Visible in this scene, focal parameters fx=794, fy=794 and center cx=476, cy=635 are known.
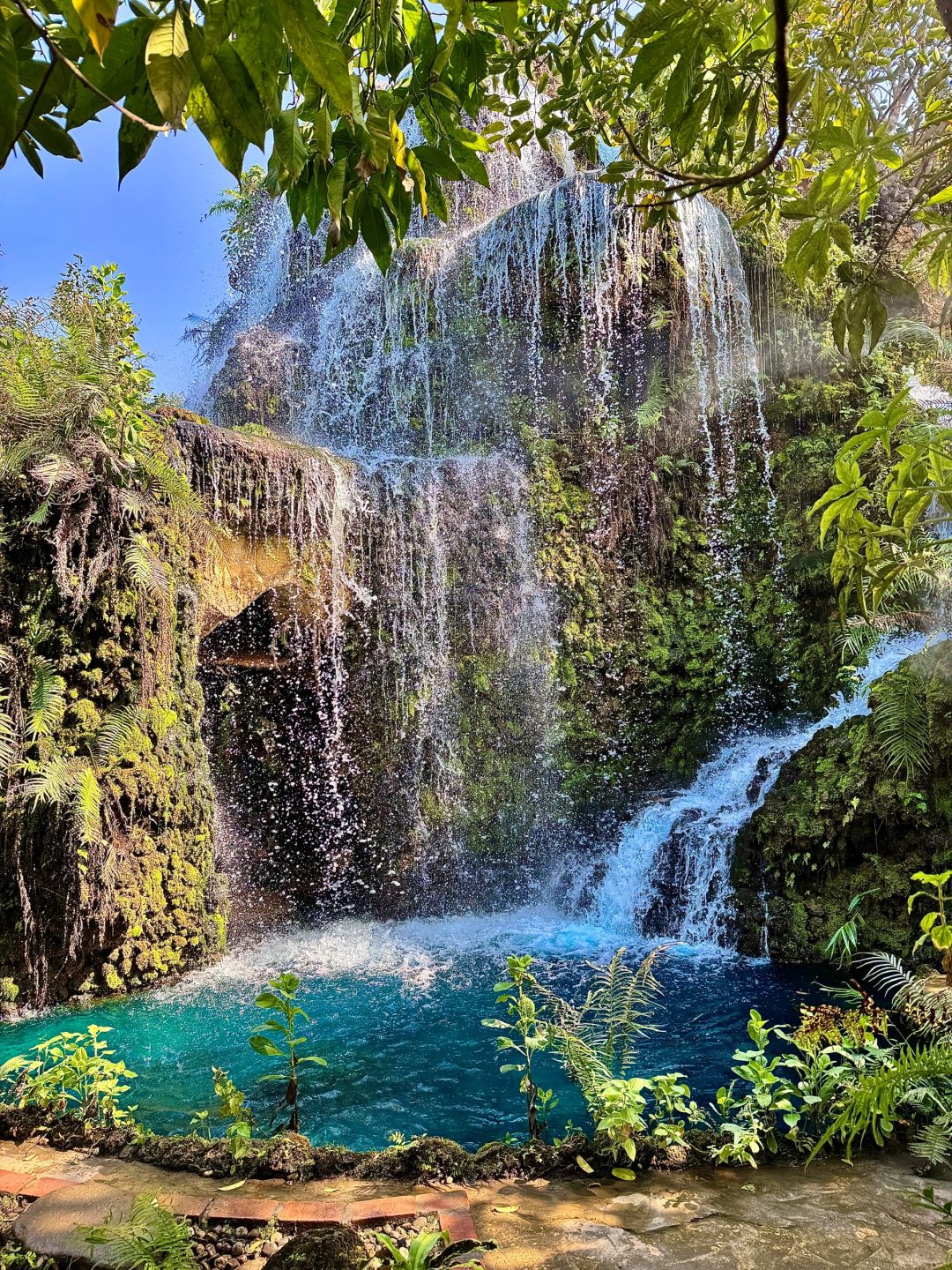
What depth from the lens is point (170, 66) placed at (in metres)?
0.72

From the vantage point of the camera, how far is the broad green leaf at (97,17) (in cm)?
67

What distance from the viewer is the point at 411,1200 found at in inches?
96.6

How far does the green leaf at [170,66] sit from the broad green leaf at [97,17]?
0.11 feet

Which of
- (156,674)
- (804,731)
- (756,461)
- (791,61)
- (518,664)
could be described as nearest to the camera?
(791,61)

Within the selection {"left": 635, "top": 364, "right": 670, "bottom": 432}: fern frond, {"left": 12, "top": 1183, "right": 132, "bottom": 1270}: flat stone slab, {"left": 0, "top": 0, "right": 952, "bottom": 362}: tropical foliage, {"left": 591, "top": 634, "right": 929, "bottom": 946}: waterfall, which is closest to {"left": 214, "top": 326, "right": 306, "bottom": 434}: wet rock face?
{"left": 635, "top": 364, "right": 670, "bottom": 432}: fern frond

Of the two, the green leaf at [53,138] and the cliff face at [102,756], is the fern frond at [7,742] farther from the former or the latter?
the green leaf at [53,138]

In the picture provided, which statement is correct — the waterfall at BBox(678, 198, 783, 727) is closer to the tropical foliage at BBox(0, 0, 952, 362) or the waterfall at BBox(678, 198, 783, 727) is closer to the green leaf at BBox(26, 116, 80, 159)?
the tropical foliage at BBox(0, 0, 952, 362)

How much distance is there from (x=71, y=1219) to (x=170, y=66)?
291 centimetres

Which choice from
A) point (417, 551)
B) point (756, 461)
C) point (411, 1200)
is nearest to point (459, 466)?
point (417, 551)

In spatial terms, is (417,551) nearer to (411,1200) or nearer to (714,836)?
(714,836)

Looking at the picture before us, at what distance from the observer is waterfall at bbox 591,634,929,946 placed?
6.44m

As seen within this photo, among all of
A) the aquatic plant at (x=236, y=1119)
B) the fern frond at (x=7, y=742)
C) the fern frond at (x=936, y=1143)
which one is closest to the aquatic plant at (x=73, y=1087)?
the aquatic plant at (x=236, y=1119)

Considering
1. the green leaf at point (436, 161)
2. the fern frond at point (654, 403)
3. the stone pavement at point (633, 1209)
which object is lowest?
the stone pavement at point (633, 1209)

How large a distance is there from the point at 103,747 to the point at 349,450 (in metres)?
6.93
